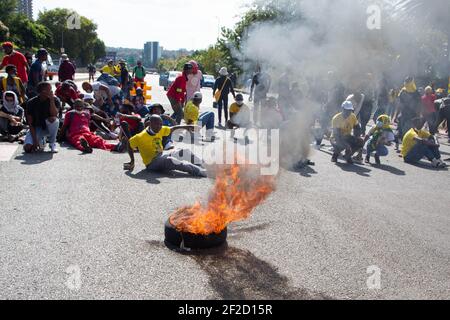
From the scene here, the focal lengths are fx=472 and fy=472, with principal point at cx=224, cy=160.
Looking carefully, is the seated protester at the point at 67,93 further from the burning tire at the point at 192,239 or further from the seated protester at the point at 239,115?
the burning tire at the point at 192,239

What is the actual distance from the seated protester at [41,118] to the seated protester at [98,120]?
173 cm

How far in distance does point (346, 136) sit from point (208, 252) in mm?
6847

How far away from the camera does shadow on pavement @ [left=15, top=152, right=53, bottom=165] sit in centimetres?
866

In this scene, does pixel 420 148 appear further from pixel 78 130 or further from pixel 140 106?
pixel 78 130

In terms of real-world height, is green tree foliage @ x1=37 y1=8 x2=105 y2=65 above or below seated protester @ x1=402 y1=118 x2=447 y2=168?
above

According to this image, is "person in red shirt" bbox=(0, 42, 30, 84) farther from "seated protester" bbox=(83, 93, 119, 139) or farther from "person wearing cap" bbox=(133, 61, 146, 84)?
"person wearing cap" bbox=(133, 61, 146, 84)

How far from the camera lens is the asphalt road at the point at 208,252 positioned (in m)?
4.10

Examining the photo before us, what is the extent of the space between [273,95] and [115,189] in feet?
18.9

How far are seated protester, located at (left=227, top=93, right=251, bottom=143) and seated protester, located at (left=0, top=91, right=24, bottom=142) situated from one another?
5318mm

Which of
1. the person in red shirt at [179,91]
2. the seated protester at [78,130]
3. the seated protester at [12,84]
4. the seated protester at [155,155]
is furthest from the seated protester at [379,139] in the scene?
the seated protester at [12,84]

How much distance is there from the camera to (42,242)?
16.0 feet

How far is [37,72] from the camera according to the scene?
507 inches

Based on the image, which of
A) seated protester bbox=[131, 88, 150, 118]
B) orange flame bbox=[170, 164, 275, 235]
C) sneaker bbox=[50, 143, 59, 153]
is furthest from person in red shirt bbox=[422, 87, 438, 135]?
sneaker bbox=[50, 143, 59, 153]

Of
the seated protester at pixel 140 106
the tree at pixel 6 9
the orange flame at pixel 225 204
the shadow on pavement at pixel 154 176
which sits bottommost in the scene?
the shadow on pavement at pixel 154 176
